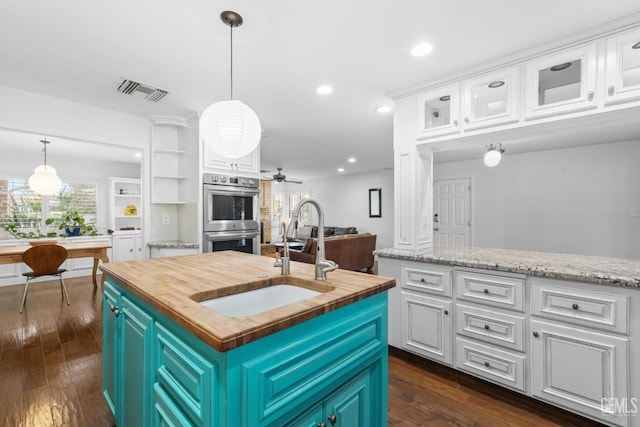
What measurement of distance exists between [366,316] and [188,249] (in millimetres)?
2928

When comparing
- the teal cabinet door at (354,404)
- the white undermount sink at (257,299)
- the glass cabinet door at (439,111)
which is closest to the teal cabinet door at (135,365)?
the white undermount sink at (257,299)

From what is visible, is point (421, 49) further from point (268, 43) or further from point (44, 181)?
point (44, 181)

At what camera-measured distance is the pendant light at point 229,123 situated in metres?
1.74

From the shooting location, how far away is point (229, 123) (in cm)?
175

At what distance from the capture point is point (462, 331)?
6.95ft

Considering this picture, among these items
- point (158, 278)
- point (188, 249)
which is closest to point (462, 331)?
point (158, 278)

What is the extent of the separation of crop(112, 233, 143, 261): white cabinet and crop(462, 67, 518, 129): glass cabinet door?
19.5 ft

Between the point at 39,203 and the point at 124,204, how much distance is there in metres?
1.35

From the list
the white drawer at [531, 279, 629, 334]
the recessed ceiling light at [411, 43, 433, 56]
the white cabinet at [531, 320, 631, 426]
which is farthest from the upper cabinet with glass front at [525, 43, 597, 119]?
the white cabinet at [531, 320, 631, 426]

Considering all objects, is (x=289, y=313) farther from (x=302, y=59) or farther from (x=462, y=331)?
(x=302, y=59)

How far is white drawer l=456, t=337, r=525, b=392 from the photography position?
188 cm

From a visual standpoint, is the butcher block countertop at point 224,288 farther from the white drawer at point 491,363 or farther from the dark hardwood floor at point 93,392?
the white drawer at point 491,363

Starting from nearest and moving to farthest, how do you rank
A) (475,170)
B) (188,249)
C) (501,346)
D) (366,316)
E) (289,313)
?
(289,313)
(366,316)
(501,346)
(188,249)
(475,170)

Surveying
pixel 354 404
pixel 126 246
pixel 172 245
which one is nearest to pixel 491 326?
pixel 354 404
